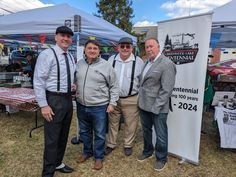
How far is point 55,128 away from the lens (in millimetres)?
2328

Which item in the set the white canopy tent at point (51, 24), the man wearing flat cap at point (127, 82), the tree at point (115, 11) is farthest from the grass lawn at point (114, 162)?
the tree at point (115, 11)

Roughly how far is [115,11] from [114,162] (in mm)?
20320

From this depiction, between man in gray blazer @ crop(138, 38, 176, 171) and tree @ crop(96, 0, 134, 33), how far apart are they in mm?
19002

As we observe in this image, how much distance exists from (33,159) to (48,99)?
1.25 m

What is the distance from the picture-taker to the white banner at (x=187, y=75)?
2727 mm

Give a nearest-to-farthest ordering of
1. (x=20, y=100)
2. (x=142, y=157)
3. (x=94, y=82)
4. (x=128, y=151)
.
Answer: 1. (x=94, y=82)
2. (x=142, y=157)
3. (x=128, y=151)
4. (x=20, y=100)

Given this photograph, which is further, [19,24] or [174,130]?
[19,24]

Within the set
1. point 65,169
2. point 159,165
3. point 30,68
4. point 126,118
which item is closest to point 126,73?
point 126,118

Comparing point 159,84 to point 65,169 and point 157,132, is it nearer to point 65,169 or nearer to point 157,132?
point 157,132

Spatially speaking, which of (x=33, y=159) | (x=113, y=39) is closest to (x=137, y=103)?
(x=33, y=159)

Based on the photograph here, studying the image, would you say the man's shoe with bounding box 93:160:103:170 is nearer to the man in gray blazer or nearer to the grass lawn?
the grass lawn

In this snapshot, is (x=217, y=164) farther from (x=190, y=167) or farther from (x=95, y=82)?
(x=95, y=82)

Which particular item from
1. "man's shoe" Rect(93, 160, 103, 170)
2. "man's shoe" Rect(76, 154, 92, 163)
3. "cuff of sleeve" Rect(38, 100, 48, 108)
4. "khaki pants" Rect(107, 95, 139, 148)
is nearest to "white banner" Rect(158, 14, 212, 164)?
"khaki pants" Rect(107, 95, 139, 148)

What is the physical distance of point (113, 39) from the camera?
516cm
